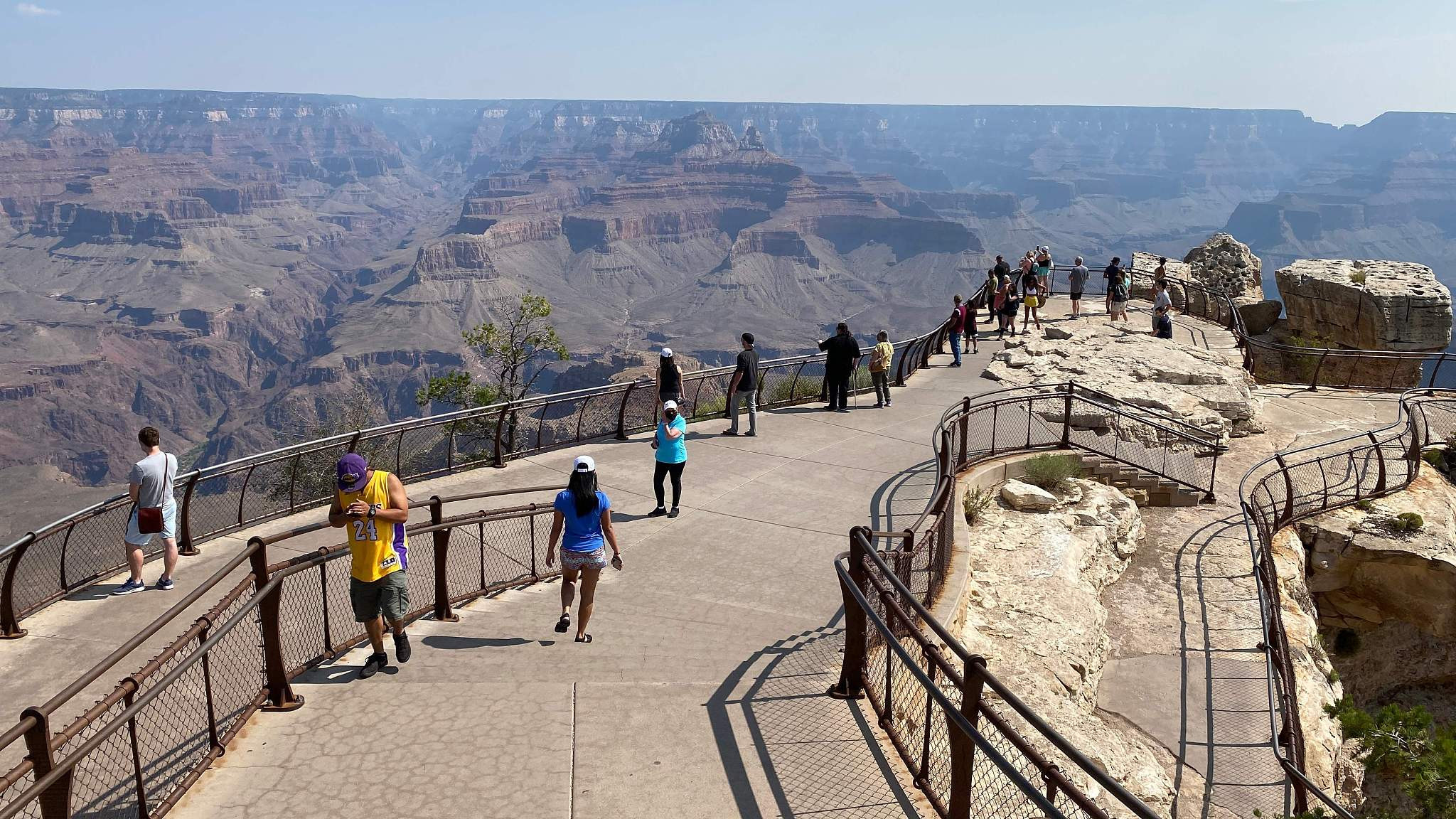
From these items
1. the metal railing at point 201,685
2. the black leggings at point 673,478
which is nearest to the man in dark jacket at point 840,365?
the black leggings at point 673,478

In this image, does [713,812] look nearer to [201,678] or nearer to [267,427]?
[201,678]

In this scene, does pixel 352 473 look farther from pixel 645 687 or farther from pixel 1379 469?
pixel 1379 469

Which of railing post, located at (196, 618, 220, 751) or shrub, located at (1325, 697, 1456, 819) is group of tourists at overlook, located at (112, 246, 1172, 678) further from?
shrub, located at (1325, 697, 1456, 819)

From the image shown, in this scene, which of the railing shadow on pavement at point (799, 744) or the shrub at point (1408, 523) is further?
the shrub at point (1408, 523)

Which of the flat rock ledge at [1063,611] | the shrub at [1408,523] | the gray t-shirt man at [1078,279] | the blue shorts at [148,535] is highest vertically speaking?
the gray t-shirt man at [1078,279]

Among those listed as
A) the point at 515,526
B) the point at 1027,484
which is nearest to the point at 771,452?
the point at 1027,484

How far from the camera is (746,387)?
16688 millimetres

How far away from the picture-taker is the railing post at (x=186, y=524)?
1152 cm

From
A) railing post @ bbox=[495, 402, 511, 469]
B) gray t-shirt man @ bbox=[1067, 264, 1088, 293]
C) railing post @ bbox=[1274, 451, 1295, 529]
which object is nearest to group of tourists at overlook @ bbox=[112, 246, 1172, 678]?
railing post @ bbox=[495, 402, 511, 469]

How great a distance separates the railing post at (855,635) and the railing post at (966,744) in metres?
1.66

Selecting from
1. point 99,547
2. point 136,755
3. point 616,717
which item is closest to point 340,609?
point 616,717

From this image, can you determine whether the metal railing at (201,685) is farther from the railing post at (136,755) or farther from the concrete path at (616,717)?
the concrete path at (616,717)

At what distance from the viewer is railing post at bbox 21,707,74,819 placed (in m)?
4.48

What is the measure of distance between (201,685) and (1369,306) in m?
37.3
